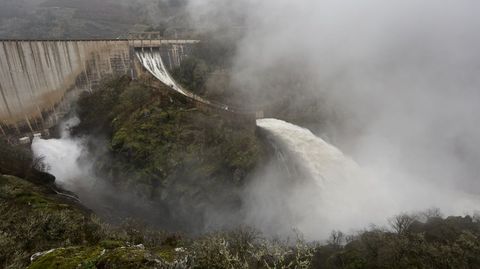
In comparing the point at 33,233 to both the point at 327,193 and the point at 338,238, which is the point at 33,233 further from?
the point at 327,193

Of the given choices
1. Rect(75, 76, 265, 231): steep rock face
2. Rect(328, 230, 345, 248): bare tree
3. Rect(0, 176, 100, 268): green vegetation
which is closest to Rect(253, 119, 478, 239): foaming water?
Rect(328, 230, 345, 248): bare tree

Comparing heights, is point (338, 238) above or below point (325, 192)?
below

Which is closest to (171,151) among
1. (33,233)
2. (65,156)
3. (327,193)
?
(65,156)

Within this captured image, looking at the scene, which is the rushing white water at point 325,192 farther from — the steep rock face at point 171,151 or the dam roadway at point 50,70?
the dam roadway at point 50,70

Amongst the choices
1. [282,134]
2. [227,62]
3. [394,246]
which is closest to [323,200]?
[282,134]

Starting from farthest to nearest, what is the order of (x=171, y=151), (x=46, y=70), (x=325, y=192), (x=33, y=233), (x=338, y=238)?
1. (x=171, y=151)
2. (x=46, y=70)
3. (x=325, y=192)
4. (x=338, y=238)
5. (x=33, y=233)
